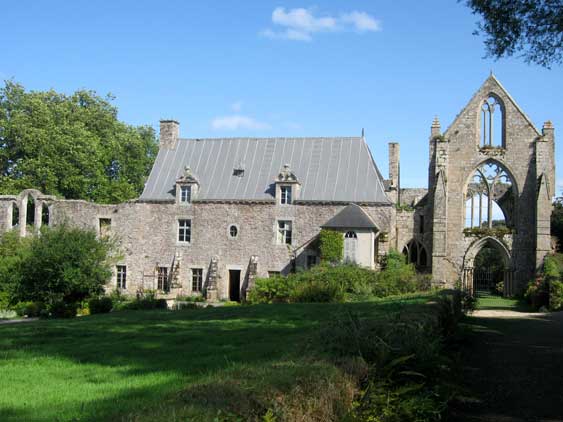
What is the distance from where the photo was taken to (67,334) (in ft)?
35.2

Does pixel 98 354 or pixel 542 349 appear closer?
pixel 98 354

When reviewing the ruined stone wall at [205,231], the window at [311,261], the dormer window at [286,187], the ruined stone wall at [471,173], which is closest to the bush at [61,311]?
the ruined stone wall at [205,231]

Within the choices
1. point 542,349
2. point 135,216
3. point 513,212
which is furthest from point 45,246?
point 513,212

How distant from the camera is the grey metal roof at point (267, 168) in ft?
105

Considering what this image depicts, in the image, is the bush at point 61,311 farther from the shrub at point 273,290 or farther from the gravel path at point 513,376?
the gravel path at point 513,376

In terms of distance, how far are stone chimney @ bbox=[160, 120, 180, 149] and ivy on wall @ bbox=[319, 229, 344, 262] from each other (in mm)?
11268

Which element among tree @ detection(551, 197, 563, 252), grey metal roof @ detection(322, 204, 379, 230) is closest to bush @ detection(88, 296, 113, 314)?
grey metal roof @ detection(322, 204, 379, 230)

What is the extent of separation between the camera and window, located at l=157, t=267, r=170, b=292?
108ft

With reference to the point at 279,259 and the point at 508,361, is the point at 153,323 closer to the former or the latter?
the point at 508,361

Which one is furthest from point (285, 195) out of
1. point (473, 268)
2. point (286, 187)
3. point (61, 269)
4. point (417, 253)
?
point (61, 269)

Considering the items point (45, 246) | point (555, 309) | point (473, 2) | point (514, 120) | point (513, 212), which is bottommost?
point (555, 309)

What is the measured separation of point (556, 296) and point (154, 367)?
20.2 metres

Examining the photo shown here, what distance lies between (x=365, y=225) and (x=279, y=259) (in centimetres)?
509

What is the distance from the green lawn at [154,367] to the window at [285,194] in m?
19.2
